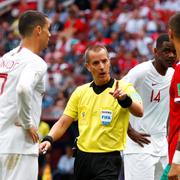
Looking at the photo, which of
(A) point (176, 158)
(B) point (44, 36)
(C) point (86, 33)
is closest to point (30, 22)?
(B) point (44, 36)

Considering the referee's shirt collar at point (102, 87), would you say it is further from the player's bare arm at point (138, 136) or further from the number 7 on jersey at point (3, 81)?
the number 7 on jersey at point (3, 81)

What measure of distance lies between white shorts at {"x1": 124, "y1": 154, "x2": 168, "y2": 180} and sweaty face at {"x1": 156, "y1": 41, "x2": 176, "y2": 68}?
1.19 m

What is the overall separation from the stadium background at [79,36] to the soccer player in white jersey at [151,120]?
674cm

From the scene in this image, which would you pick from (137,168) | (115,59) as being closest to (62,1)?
(115,59)

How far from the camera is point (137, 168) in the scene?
10.1 meters

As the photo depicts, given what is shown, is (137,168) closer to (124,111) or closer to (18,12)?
(124,111)

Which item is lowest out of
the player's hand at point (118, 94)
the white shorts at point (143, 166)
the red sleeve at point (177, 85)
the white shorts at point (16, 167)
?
the white shorts at point (143, 166)

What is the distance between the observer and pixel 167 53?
9.91 m

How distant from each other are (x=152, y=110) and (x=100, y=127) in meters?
1.68

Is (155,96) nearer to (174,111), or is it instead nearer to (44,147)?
(44,147)

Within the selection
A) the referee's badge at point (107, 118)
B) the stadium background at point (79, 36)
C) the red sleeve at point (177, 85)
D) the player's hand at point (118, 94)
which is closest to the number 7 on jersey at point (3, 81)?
the referee's badge at point (107, 118)

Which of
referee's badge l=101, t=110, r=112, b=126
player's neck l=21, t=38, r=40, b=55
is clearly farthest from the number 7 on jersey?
referee's badge l=101, t=110, r=112, b=126

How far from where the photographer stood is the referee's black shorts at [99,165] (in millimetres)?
8531

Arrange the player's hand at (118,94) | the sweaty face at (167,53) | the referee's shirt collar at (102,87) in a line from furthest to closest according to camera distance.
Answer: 1. the sweaty face at (167,53)
2. the referee's shirt collar at (102,87)
3. the player's hand at (118,94)
